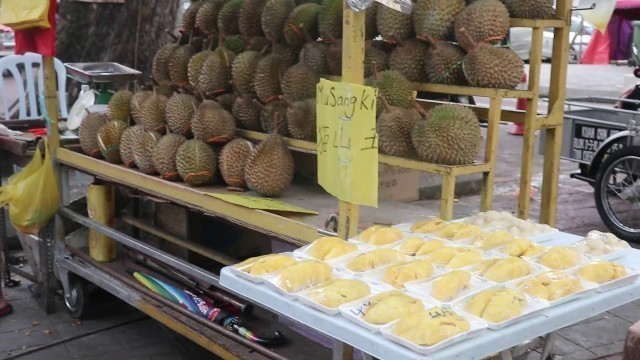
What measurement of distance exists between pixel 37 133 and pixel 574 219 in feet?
13.7

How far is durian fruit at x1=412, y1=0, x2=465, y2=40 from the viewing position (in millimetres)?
2494

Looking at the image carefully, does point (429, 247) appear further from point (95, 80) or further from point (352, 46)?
point (95, 80)

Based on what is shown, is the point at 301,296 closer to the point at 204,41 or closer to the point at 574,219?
the point at 204,41

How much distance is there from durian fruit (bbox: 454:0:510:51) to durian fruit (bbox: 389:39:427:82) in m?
0.17

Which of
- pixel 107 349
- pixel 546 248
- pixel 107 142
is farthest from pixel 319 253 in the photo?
pixel 107 349

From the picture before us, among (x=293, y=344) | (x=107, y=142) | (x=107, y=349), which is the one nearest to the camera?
(x=293, y=344)

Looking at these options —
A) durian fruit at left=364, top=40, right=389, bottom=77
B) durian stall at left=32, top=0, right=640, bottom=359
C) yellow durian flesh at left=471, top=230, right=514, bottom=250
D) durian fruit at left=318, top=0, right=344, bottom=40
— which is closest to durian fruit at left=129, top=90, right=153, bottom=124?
durian stall at left=32, top=0, right=640, bottom=359

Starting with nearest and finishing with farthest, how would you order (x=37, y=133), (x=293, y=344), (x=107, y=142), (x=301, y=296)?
(x=301, y=296)
(x=293, y=344)
(x=107, y=142)
(x=37, y=133)

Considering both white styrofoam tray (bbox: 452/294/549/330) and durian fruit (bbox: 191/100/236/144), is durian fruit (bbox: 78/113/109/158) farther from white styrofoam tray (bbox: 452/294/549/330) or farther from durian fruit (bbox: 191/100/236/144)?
white styrofoam tray (bbox: 452/294/549/330)

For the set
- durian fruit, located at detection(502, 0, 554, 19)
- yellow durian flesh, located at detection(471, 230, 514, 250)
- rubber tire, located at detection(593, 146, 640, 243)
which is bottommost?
rubber tire, located at detection(593, 146, 640, 243)

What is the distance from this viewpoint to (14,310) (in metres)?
4.20

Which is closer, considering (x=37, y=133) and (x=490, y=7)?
(x=490, y=7)

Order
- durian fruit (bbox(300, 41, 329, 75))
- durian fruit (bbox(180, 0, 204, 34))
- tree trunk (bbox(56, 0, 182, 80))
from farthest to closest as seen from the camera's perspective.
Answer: tree trunk (bbox(56, 0, 182, 80)), durian fruit (bbox(180, 0, 204, 34)), durian fruit (bbox(300, 41, 329, 75))

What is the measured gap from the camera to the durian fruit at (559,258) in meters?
1.94
